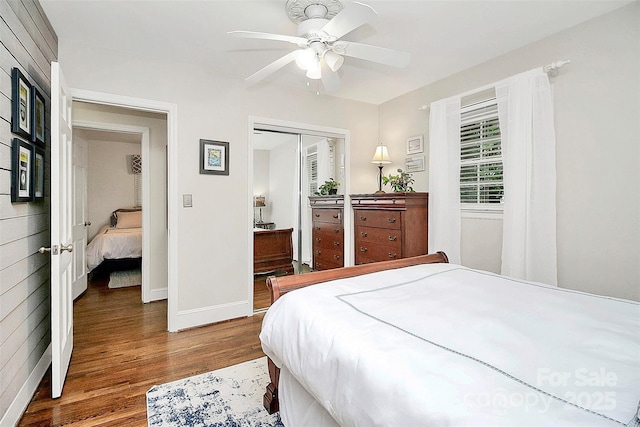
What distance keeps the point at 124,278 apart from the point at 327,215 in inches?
130

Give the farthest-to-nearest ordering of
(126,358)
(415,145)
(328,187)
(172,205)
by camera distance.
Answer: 1. (328,187)
2. (415,145)
3. (172,205)
4. (126,358)

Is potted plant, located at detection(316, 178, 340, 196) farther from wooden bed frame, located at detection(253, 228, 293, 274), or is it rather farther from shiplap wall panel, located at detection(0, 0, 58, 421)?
shiplap wall panel, located at detection(0, 0, 58, 421)

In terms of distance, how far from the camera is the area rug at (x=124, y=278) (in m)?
4.58

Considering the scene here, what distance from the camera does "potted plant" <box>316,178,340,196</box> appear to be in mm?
4113

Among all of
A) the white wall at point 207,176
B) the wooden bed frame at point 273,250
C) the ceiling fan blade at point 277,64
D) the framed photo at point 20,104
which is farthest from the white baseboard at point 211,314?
the ceiling fan blade at point 277,64

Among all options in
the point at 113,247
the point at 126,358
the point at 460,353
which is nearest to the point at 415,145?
the point at 460,353

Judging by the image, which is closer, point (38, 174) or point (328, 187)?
point (38, 174)

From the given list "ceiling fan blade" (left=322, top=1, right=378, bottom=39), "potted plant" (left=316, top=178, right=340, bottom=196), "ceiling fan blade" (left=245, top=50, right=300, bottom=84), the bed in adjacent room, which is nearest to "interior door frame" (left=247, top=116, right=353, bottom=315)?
"potted plant" (left=316, top=178, right=340, bottom=196)

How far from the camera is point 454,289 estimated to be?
1575 millimetres

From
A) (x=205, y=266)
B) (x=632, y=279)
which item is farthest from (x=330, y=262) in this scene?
(x=632, y=279)

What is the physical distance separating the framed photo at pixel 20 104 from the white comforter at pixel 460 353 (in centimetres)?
171

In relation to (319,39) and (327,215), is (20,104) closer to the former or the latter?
(319,39)

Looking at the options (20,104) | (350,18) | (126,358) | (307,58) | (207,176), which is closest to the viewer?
(350,18)

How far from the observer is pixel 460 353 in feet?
3.04
